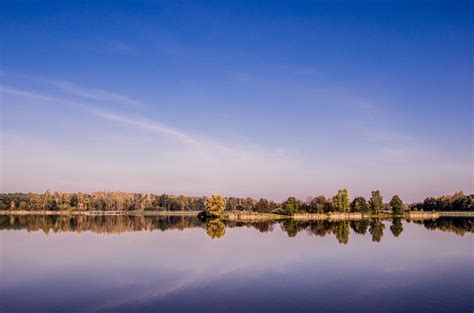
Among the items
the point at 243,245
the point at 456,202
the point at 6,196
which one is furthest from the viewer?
the point at 6,196

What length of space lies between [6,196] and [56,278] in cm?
15742

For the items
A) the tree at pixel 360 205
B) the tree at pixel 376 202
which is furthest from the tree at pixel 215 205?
the tree at pixel 376 202

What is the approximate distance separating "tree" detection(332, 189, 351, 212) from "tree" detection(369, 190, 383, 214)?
1293 cm

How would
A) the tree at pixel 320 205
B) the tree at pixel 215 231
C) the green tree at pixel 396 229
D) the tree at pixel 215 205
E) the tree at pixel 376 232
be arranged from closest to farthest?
the tree at pixel 376 232 < the tree at pixel 215 231 < the green tree at pixel 396 229 < the tree at pixel 215 205 < the tree at pixel 320 205

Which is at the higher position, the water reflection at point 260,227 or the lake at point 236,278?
the lake at point 236,278

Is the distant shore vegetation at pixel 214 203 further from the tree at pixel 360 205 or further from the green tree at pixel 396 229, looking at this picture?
the green tree at pixel 396 229

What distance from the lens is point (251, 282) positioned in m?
21.2

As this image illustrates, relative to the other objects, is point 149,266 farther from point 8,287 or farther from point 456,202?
point 456,202

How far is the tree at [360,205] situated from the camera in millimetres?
111250

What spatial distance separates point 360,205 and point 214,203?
43.4m

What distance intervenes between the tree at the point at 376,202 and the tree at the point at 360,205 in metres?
4.15

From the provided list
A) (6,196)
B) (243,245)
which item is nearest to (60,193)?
(6,196)

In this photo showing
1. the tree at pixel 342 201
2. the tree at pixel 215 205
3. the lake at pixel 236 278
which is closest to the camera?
the lake at pixel 236 278

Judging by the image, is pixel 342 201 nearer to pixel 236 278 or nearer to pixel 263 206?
pixel 263 206
